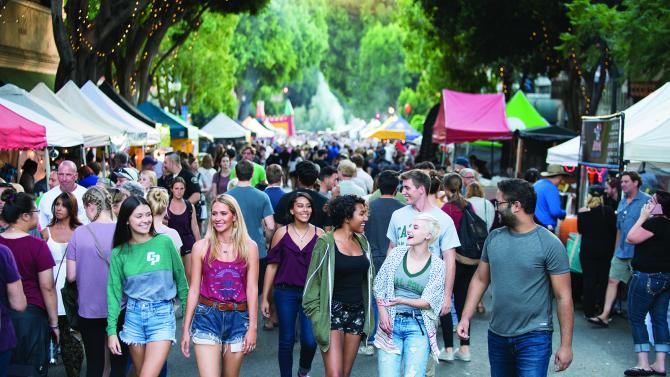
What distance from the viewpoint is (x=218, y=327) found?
6137mm

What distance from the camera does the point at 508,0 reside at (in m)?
27.3

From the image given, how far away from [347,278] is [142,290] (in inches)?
55.3

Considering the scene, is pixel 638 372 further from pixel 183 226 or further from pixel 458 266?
pixel 183 226

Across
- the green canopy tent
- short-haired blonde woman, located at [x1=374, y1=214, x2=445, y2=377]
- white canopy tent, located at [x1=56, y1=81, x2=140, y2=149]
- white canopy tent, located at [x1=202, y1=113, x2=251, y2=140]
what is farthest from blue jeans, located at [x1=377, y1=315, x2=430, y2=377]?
white canopy tent, located at [x1=202, y1=113, x2=251, y2=140]

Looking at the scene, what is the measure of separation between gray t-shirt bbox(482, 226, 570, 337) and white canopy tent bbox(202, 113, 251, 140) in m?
28.5

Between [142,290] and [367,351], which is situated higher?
[142,290]

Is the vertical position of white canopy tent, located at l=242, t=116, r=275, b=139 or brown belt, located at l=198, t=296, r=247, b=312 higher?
white canopy tent, located at l=242, t=116, r=275, b=139

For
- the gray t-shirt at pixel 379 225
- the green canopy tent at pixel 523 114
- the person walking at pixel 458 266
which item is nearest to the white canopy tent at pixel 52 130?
the gray t-shirt at pixel 379 225

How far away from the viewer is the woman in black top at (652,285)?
8469mm

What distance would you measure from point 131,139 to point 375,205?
30.7 ft

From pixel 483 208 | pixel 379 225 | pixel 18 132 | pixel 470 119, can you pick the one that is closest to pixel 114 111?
pixel 18 132

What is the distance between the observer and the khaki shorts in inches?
412

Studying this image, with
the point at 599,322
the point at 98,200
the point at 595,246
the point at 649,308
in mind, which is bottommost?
the point at 599,322

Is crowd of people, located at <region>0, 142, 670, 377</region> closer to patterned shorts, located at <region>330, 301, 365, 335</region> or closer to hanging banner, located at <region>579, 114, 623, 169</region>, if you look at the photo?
patterned shorts, located at <region>330, 301, 365, 335</region>
